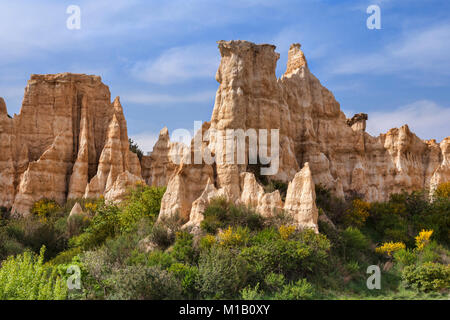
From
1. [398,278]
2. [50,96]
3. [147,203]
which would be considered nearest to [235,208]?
[147,203]

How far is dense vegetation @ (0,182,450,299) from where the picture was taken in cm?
1781

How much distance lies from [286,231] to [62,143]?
1005 inches

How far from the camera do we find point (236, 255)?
1986 centimetres

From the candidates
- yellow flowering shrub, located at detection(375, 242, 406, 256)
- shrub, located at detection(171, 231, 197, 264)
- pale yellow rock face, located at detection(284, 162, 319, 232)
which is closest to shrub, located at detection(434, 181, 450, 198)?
yellow flowering shrub, located at detection(375, 242, 406, 256)

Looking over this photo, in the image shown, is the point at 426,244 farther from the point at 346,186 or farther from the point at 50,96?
the point at 50,96

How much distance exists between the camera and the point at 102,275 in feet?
60.5

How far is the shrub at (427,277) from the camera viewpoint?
19547 mm

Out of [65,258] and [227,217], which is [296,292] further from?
[65,258]

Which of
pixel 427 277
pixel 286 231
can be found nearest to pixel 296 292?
pixel 286 231

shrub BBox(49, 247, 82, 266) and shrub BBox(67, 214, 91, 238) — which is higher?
shrub BBox(67, 214, 91, 238)

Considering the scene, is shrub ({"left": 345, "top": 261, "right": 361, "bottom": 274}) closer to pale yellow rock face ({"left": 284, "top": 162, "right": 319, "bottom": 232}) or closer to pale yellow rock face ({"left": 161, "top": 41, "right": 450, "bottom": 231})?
pale yellow rock face ({"left": 284, "top": 162, "right": 319, "bottom": 232})

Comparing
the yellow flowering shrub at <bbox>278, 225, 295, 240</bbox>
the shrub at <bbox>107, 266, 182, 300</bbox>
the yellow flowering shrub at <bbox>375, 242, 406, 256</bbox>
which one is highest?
the yellow flowering shrub at <bbox>278, 225, 295, 240</bbox>

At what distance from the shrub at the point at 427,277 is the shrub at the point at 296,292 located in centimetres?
473

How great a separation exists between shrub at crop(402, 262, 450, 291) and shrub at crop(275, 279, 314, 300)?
4.73 m
